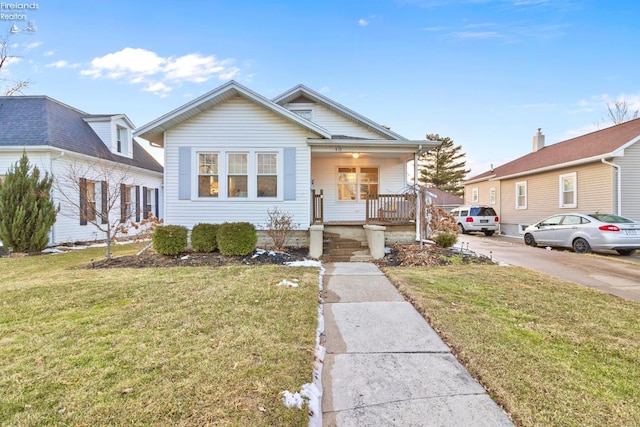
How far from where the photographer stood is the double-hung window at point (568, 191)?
14094 mm

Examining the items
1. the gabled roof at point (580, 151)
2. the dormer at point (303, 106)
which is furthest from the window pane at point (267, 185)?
the gabled roof at point (580, 151)

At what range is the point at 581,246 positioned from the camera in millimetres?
10570

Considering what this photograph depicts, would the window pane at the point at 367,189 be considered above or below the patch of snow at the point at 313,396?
above

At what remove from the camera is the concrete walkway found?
2.22 m

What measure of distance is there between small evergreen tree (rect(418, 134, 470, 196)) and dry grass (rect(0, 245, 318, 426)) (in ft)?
139

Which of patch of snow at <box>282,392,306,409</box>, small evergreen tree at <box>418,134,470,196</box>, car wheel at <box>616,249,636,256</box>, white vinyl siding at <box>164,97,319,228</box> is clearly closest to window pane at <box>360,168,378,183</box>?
white vinyl siding at <box>164,97,319,228</box>

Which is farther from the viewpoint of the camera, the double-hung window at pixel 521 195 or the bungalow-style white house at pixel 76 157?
the double-hung window at pixel 521 195

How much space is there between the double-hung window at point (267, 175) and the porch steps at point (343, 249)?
228 centimetres

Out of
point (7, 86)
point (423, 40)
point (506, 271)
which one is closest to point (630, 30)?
point (423, 40)

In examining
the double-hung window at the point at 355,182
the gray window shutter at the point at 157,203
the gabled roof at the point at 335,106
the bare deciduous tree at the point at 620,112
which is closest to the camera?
the gabled roof at the point at 335,106

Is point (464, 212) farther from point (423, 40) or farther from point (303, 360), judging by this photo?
point (303, 360)

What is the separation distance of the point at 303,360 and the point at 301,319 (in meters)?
1.05

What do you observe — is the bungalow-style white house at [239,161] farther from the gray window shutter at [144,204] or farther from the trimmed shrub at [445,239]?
the gray window shutter at [144,204]

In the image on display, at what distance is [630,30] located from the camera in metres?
12.0
